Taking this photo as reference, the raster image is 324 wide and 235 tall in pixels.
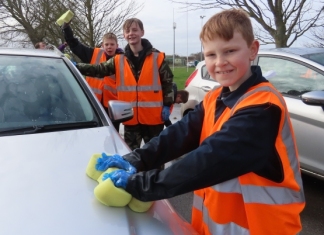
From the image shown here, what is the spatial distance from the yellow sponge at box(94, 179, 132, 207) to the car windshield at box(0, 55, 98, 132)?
1.00 meters

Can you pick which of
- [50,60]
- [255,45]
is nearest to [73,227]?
[255,45]

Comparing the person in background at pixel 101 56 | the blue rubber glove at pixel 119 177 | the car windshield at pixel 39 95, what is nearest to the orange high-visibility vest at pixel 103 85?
the person in background at pixel 101 56

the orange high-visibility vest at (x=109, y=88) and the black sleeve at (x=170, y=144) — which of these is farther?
the orange high-visibility vest at (x=109, y=88)

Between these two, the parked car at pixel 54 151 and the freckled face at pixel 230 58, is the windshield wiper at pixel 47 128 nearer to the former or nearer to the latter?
the parked car at pixel 54 151

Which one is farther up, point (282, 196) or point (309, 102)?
point (282, 196)

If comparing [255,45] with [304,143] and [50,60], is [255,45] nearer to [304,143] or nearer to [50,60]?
[50,60]

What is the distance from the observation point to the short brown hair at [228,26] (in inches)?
54.4

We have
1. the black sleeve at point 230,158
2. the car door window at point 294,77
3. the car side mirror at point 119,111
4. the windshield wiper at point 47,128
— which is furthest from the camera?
the car door window at point 294,77

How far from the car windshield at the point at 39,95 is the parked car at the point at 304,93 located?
5.64 feet

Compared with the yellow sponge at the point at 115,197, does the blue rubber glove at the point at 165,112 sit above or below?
below

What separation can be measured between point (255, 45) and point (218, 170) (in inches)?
20.6

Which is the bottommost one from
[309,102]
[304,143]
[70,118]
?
[304,143]

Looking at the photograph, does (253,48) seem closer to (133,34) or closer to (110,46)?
(133,34)

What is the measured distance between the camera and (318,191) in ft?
12.6
